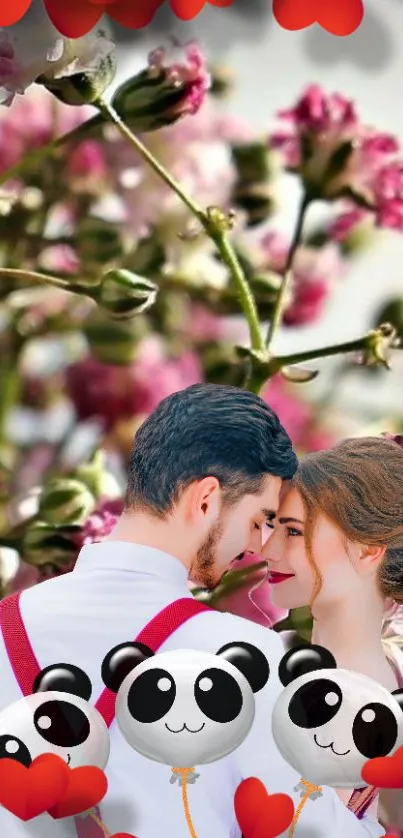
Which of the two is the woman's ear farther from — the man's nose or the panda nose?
the panda nose

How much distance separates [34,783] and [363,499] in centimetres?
21

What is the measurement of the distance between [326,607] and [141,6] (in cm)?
27

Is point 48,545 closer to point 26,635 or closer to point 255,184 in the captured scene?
point 26,635

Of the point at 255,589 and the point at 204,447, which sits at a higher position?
the point at 204,447

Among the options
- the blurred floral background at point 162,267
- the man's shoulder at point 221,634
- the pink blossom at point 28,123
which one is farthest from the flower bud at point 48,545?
the pink blossom at point 28,123

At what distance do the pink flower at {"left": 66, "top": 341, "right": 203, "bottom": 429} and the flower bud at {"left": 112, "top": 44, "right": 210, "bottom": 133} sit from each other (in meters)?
0.12

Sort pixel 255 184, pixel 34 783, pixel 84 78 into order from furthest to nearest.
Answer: pixel 255 184
pixel 84 78
pixel 34 783

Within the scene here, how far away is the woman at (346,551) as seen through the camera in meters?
0.69

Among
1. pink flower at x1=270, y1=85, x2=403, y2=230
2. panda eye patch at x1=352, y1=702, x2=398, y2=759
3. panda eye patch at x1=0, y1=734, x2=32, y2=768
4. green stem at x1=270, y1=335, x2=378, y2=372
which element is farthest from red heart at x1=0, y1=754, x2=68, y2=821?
pink flower at x1=270, y1=85, x2=403, y2=230

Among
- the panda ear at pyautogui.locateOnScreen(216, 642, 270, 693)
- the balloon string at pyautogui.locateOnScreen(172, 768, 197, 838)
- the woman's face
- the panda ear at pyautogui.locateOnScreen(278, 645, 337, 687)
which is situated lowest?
the woman's face

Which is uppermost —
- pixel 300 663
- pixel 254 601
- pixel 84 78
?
pixel 84 78

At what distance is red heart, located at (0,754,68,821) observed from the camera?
547mm

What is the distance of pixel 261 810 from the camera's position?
57 centimetres

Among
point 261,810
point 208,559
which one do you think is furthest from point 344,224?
point 261,810
